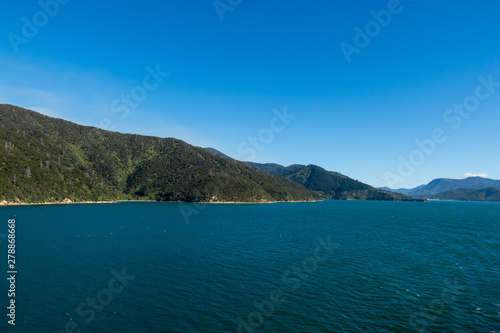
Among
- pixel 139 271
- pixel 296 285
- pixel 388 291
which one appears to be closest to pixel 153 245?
pixel 139 271

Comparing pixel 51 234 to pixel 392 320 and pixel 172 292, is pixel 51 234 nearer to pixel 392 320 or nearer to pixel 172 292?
pixel 172 292

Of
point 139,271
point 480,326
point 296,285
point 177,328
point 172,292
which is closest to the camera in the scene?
point 177,328

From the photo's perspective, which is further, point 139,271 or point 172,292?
point 139,271

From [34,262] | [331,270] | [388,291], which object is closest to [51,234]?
[34,262]

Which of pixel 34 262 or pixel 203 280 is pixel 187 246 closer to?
pixel 203 280

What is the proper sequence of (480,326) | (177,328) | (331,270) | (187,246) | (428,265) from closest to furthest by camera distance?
1. (177,328)
2. (480,326)
3. (331,270)
4. (428,265)
5. (187,246)

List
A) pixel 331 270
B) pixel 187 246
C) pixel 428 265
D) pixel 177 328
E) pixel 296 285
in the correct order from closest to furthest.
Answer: pixel 177 328 < pixel 296 285 < pixel 331 270 < pixel 428 265 < pixel 187 246

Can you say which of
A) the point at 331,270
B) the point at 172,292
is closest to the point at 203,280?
the point at 172,292

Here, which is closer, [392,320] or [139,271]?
[392,320]

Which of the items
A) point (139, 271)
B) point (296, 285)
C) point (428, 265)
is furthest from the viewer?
point (428, 265)
